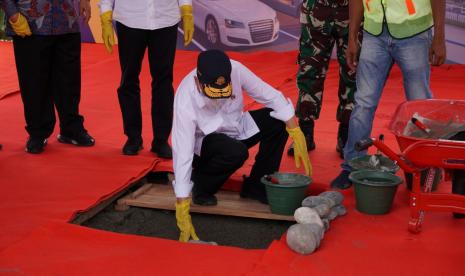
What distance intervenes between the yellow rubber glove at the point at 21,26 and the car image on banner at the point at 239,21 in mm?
3620

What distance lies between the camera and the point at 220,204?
3.16 metres

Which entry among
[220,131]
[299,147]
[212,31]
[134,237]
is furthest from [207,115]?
[212,31]

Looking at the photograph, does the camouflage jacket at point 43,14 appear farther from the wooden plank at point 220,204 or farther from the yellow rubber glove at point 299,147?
the yellow rubber glove at point 299,147

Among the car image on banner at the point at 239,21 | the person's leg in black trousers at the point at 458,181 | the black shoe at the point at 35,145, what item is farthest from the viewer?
the car image on banner at the point at 239,21

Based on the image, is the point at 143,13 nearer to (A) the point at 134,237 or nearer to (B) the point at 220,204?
(B) the point at 220,204

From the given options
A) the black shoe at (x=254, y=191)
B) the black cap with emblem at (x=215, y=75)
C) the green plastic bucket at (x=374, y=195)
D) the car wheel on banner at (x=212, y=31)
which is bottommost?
the car wheel on banner at (x=212, y=31)

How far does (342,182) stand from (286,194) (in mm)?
362

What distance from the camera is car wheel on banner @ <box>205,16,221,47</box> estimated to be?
7.09m

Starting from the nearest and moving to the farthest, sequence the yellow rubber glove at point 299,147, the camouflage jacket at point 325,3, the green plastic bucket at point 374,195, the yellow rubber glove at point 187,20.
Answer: the green plastic bucket at point 374,195, the yellow rubber glove at point 299,147, the camouflage jacket at point 325,3, the yellow rubber glove at point 187,20

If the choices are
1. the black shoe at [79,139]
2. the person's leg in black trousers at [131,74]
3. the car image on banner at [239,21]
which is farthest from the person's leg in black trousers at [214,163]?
the car image on banner at [239,21]

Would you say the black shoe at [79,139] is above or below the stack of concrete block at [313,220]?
below

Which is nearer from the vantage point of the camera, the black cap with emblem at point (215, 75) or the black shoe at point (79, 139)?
the black cap with emblem at point (215, 75)

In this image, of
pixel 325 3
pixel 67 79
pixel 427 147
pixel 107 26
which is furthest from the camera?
pixel 67 79

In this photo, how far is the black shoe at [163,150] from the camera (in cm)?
362
